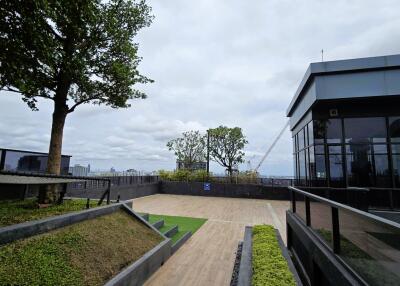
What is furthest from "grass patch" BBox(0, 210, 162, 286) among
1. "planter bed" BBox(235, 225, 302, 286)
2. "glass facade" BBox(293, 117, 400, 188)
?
"glass facade" BBox(293, 117, 400, 188)

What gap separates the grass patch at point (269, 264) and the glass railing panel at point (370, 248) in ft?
2.65

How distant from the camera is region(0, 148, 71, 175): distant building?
7.65 meters

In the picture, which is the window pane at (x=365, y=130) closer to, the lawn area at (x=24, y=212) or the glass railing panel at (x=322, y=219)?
the glass railing panel at (x=322, y=219)

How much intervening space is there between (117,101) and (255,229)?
520 centimetres

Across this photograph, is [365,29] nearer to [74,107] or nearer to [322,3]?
[322,3]

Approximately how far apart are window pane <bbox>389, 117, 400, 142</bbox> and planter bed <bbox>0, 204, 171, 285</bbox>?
963 cm

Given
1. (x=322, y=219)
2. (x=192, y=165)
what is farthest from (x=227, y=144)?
(x=322, y=219)

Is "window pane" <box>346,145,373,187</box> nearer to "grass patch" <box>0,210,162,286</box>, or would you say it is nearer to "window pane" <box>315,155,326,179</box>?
"window pane" <box>315,155,326,179</box>

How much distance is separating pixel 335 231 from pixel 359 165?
28.4ft

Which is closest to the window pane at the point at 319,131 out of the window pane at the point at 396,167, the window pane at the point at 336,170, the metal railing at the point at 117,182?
the window pane at the point at 336,170

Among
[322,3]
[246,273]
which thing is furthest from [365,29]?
[246,273]

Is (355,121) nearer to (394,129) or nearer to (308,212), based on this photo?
(394,129)

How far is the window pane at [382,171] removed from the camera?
9.73 m

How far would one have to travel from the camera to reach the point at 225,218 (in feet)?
35.8
